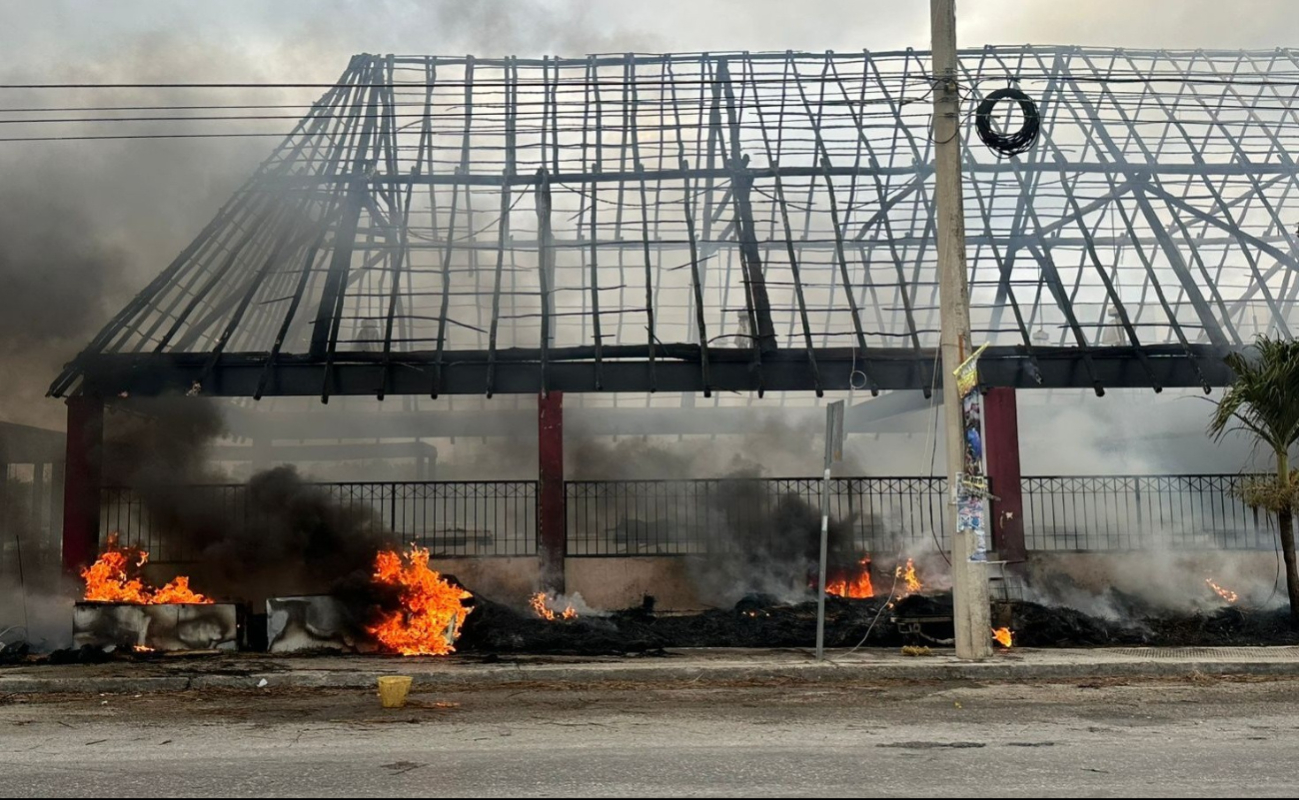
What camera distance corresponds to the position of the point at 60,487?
26234 millimetres

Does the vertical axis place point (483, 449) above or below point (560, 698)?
above

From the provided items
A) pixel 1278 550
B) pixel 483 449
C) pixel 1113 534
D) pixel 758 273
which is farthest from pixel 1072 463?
pixel 483 449

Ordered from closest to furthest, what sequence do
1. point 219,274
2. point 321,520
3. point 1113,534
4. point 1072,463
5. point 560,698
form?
point 560,698
point 321,520
point 219,274
point 1113,534
point 1072,463

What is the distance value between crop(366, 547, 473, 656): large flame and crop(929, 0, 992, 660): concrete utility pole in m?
6.14

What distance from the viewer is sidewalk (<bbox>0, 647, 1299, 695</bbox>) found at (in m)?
11.6

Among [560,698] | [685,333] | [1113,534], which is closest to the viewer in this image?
[560,698]

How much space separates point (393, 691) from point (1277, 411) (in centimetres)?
1182

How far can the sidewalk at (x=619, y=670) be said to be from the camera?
11.6 meters

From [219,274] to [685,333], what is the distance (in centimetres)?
1189

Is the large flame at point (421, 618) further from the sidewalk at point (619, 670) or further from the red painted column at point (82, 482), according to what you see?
the red painted column at point (82, 482)

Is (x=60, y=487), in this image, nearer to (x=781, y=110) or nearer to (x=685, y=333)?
(x=685, y=333)

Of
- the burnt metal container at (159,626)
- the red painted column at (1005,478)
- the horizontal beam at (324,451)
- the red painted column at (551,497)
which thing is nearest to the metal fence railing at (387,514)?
the red painted column at (551,497)

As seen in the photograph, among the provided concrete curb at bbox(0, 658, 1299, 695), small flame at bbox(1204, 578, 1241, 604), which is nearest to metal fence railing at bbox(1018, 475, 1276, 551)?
small flame at bbox(1204, 578, 1241, 604)

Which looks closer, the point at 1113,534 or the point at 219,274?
the point at 219,274
